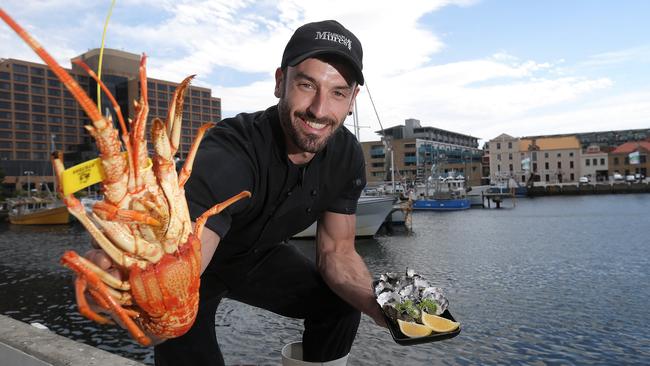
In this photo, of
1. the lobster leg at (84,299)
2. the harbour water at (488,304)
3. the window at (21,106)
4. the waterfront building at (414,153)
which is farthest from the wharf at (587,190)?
the window at (21,106)

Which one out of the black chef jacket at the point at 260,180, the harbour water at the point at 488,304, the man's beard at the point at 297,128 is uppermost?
the man's beard at the point at 297,128

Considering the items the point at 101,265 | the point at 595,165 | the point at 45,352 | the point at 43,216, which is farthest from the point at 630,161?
the point at 101,265

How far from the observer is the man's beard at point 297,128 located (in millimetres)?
2986

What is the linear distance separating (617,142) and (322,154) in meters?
165

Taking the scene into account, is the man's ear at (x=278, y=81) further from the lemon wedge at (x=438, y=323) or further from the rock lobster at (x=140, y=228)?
the lemon wedge at (x=438, y=323)

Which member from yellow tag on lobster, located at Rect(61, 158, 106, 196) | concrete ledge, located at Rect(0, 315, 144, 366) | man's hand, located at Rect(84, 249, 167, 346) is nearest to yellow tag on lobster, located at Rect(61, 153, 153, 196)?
yellow tag on lobster, located at Rect(61, 158, 106, 196)

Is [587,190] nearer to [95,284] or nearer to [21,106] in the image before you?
[95,284]

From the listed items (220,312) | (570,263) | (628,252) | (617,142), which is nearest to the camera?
(220,312)

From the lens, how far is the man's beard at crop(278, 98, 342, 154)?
2986mm

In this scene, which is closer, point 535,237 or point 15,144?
point 535,237

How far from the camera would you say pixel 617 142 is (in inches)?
5458

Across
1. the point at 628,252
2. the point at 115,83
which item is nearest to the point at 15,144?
the point at 115,83

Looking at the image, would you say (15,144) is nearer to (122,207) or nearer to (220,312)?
Answer: (220,312)

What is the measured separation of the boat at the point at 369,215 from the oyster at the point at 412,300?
90.7 feet
